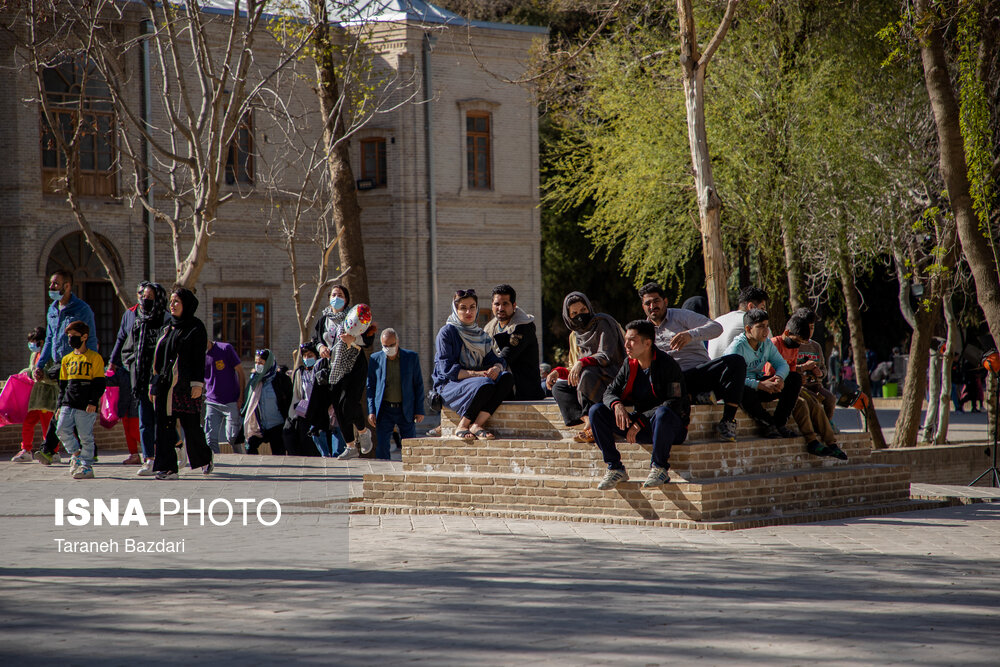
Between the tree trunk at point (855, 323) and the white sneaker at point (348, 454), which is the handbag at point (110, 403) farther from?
the tree trunk at point (855, 323)

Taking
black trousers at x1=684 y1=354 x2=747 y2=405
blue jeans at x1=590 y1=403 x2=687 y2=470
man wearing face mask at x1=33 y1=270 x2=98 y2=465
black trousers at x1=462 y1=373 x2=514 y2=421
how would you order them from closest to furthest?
blue jeans at x1=590 y1=403 x2=687 y2=470 < black trousers at x1=684 y1=354 x2=747 y2=405 < black trousers at x1=462 y1=373 x2=514 y2=421 < man wearing face mask at x1=33 y1=270 x2=98 y2=465

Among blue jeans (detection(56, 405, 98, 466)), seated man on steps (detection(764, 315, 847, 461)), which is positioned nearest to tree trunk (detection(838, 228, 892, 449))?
seated man on steps (detection(764, 315, 847, 461))

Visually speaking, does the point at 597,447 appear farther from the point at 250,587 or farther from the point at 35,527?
the point at 35,527

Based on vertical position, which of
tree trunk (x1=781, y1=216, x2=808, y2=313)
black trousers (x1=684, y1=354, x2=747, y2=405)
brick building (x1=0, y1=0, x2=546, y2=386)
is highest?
brick building (x1=0, y1=0, x2=546, y2=386)

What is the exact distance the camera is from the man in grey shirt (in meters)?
10.2

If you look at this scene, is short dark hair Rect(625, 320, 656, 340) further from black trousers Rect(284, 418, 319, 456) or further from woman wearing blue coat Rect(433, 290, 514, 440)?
black trousers Rect(284, 418, 319, 456)

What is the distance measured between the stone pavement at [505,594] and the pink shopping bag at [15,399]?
4.61m

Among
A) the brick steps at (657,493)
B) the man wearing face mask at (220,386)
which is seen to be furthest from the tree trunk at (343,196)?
the brick steps at (657,493)

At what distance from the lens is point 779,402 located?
10.8 metres

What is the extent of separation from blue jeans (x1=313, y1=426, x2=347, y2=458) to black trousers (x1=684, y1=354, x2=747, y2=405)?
623 cm

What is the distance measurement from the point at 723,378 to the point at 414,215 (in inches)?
862

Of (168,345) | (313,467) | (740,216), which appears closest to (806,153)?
(740,216)

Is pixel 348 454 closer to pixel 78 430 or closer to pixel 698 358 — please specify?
pixel 78 430

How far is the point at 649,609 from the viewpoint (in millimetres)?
6539
